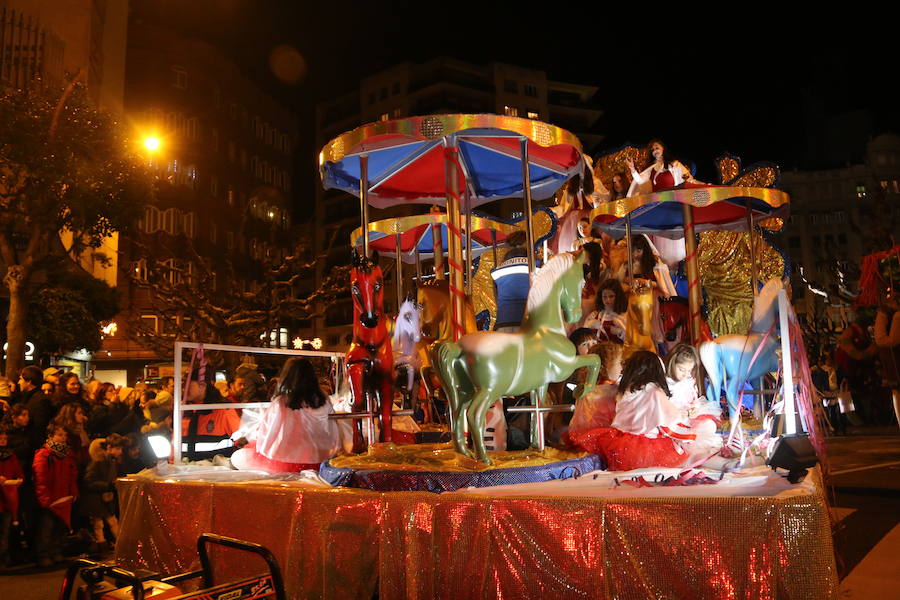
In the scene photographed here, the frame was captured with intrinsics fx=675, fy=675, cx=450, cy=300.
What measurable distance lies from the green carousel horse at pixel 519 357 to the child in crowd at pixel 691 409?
108 cm

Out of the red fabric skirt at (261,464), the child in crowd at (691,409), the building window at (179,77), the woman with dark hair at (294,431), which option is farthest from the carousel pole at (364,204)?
the building window at (179,77)

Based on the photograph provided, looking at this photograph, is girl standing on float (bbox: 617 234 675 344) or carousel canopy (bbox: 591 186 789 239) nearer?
carousel canopy (bbox: 591 186 789 239)

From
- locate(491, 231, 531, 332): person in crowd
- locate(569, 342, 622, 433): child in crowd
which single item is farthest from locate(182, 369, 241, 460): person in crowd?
locate(569, 342, 622, 433): child in crowd

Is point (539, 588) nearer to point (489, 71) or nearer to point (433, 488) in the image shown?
point (433, 488)

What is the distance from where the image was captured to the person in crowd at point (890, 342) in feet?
31.5

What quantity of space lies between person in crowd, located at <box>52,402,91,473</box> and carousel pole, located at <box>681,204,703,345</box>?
684 cm

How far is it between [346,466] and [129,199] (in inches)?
480

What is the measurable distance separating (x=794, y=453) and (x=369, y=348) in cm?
341

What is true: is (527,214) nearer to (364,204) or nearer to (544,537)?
(364,204)

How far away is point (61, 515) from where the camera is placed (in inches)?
261

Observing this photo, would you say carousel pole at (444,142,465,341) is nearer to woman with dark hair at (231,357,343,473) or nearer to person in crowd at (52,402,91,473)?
woman with dark hair at (231,357,343,473)

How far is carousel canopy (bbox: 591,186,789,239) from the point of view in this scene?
7672 millimetres

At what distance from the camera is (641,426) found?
5496 millimetres

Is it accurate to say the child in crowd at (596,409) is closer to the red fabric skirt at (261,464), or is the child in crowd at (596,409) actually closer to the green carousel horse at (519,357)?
the green carousel horse at (519,357)
